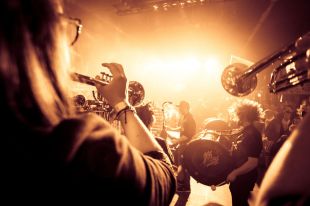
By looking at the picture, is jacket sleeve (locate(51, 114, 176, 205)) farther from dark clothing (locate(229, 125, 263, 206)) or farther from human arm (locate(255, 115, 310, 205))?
dark clothing (locate(229, 125, 263, 206))

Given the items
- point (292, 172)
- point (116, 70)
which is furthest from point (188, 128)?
point (292, 172)

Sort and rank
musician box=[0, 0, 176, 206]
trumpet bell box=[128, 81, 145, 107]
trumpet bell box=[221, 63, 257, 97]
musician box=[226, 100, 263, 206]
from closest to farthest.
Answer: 1. musician box=[0, 0, 176, 206]
2. trumpet bell box=[128, 81, 145, 107]
3. musician box=[226, 100, 263, 206]
4. trumpet bell box=[221, 63, 257, 97]

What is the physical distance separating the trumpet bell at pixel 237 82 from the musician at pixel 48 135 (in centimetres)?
354

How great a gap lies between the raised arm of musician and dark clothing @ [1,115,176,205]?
41cm

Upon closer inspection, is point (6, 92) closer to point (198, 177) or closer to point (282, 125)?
point (198, 177)

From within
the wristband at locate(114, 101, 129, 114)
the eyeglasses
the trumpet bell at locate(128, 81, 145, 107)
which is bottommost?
the trumpet bell at locate(128, 81, 145, 107)

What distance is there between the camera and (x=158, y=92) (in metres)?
25.2

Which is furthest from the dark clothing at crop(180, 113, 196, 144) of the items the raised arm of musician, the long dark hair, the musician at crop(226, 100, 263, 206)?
the long dark hair

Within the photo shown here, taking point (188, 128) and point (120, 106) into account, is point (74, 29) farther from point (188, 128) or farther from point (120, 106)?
point (188, 128)

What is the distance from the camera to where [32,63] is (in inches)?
28.7

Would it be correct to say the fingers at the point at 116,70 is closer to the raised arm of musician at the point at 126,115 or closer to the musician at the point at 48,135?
the raised arm of musician at the point at 126,115

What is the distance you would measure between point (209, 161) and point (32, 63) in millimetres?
3685

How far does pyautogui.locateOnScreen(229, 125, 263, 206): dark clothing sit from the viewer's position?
13.2 feet

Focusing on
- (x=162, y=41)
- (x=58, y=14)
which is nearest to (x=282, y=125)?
(x=58, y=14)
